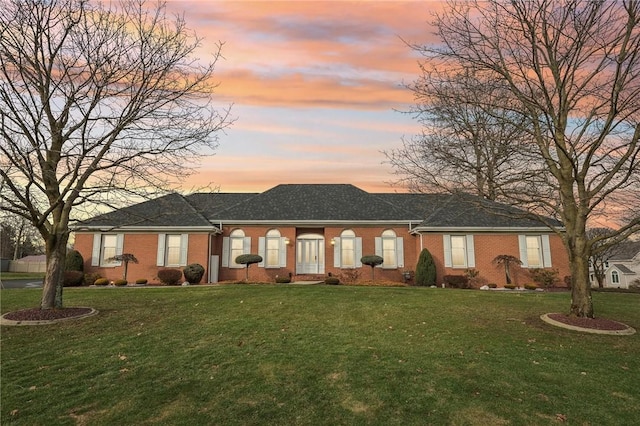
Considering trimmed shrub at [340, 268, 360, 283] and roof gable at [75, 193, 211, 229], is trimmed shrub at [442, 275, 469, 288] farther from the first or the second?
roof gable at [75, 193, 211, 229]

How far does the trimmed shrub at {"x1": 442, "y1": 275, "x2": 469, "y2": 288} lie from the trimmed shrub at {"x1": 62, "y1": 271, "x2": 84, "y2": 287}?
19.7 m

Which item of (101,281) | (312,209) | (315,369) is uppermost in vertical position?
(312,209)

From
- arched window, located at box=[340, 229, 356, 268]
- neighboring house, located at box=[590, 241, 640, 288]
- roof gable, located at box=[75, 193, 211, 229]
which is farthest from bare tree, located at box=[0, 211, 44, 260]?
neighboring house, located at box=[590, 241, 640, 288]

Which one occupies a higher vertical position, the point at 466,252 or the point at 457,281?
the point at 466,252

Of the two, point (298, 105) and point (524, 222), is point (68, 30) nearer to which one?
point (298, 105)

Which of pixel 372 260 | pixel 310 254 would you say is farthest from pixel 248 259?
pixel 372 260

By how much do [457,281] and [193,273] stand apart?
14.4m

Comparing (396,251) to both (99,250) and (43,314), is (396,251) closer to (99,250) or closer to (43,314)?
(43,314)

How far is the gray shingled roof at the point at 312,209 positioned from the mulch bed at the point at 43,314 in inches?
424

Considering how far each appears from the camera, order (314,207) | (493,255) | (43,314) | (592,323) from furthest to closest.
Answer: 1. (314,207)
2. (493,255)
3. (43,314)
4. (592,323)

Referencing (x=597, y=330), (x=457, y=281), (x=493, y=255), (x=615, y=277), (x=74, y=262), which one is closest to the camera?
(x=597, y=330)

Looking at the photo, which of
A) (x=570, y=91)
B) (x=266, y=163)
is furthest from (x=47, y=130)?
(x=570, y=91)

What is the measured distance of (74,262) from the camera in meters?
20.5

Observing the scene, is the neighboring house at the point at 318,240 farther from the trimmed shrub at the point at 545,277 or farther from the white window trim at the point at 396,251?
the trimmed shrub at the point at 545,277
